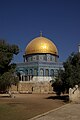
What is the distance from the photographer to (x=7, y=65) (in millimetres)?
30828

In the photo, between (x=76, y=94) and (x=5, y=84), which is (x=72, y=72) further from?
(x=5, y=84)

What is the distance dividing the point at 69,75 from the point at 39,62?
40.0 m

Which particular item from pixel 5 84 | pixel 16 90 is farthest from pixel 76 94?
pixel 16 90

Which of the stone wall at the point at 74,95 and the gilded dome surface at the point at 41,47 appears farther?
the gilded dome surface at the point at 41,47

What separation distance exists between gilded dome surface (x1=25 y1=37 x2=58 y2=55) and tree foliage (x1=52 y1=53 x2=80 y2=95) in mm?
40971

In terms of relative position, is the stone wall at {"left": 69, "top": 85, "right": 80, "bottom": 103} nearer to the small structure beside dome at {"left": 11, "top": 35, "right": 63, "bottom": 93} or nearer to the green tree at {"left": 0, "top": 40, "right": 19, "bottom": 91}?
the green tree at {"left": 0, "top": 40, "right": 19, "bottom": 91}

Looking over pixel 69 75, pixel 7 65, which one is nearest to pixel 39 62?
pixel 7 65

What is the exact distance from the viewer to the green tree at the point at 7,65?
28.7 metres

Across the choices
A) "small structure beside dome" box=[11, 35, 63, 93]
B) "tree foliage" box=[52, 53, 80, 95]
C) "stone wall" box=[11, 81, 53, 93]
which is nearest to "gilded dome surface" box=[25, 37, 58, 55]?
"small structure beside dome" box=[11, 35, 63, 93]

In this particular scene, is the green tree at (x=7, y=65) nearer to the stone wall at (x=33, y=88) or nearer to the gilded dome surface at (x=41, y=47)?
the stone wall at (x=33, y=88)

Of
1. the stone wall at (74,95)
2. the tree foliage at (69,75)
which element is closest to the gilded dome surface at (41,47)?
the tree foliage at (69,75)

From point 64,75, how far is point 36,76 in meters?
38.7

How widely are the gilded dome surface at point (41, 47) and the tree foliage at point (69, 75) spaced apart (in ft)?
134

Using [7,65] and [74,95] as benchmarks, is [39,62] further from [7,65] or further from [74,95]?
[74,95]
